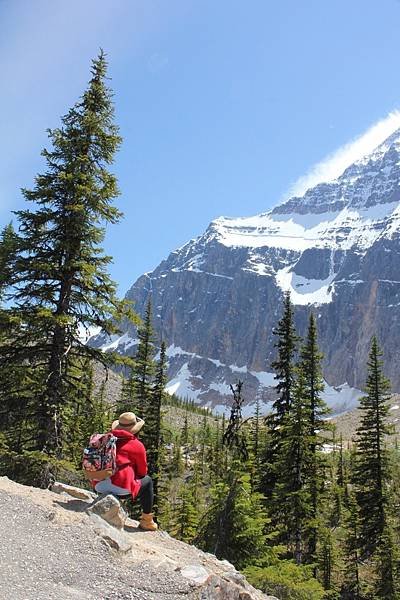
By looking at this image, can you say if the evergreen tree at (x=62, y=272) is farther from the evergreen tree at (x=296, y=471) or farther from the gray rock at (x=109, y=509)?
the evergreen tree at (x=296, y=471)

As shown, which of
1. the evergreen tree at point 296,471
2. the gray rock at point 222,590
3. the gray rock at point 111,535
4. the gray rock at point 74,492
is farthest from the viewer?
the evergreen tree at point 296,471

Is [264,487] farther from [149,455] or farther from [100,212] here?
[100,212]

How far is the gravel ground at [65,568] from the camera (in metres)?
5.62

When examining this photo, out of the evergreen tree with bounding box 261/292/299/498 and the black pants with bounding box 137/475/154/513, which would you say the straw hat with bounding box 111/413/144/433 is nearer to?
the black pants with bounding box 137/475/154/513

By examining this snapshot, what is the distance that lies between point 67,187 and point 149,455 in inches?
689

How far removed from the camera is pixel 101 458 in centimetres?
753

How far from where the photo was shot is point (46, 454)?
34.9 feet

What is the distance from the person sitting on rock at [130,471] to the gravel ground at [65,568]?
30.6 inches

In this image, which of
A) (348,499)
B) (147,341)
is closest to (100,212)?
(147,341)

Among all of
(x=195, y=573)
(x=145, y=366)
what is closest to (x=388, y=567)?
(x=145, y=366)

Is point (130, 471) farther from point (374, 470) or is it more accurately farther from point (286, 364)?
point (374, 470)

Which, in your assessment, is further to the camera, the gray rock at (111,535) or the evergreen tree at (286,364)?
the evergreen tree at (286,364)

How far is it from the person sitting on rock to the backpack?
21 cm

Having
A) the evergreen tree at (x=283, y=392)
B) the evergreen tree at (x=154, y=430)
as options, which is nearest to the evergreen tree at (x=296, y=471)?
the evergreen tree at (x=283, y=392)
